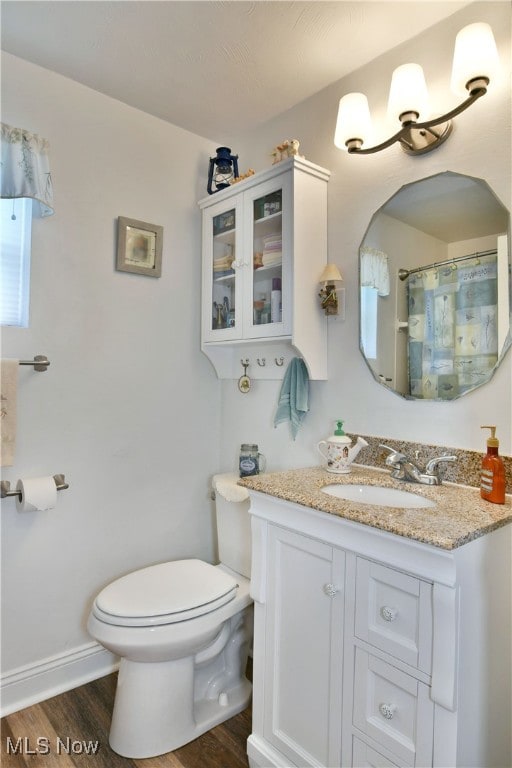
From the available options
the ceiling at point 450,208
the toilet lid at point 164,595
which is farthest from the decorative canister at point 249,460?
the ceiling at point 450,208

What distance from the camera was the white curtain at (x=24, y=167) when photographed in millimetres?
1552

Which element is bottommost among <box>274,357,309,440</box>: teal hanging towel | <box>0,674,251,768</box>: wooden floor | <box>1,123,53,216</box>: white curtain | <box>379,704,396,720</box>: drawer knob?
<box>0,674,251,768</box>: wooden floor

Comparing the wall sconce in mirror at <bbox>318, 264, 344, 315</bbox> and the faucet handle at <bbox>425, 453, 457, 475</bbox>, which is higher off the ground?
the wall sconce in mirror at <bbox>318, 264, 344, 315</bbox>

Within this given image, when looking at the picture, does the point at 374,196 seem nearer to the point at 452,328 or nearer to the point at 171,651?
the point at 452,328

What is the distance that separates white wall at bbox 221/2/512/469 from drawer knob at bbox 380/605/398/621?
577 mm

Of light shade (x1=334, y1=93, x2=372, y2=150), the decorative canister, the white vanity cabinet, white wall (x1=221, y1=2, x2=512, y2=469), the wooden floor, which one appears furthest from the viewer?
the decorative canister

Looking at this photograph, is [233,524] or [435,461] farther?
[233,524]

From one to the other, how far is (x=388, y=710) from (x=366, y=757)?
0.16m

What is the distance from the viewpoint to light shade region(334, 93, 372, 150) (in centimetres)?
153

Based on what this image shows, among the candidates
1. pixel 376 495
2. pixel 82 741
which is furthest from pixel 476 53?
pixel 82 741

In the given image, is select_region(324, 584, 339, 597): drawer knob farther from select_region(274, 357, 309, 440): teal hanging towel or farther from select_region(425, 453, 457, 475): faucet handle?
select_region(274, 357, 309, 440): teal hanging towel

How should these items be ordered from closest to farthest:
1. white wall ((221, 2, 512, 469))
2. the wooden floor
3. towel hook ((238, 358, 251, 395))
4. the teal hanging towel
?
white wall ((221, 2, 512, 469))
the wooden floor
the teal hanging towel
towel hook ((238, 358, 251, 395))

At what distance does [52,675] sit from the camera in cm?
173

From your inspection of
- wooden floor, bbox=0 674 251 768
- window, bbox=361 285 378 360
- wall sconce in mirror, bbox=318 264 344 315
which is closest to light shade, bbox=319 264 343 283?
wall sconce in mirror, bbox=318 264 344 315
